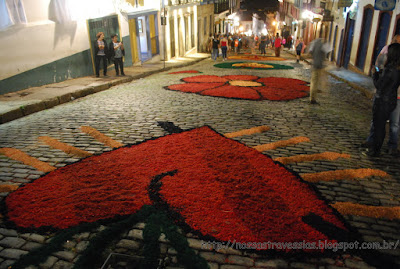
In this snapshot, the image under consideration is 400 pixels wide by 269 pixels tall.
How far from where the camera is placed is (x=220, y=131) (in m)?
5.93

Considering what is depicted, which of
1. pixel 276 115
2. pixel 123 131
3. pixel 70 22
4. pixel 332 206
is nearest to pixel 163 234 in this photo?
pixel 332 206

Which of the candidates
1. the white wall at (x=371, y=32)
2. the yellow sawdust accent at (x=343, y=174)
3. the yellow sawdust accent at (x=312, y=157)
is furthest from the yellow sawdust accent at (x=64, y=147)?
the white wall at (x=371, y=32)

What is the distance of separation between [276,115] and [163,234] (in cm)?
502

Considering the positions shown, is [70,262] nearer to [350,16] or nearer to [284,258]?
[284,258]

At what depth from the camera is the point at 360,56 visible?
16.3 metres

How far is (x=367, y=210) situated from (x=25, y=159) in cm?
484

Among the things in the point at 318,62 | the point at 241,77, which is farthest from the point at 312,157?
the point at 241,77

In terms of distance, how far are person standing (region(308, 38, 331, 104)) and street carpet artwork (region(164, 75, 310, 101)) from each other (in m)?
0.87

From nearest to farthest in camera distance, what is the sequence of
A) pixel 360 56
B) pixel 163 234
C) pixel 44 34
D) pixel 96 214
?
pixel 163 234 → pixel 96 214 → pixel 44 34 → pixel 360 56

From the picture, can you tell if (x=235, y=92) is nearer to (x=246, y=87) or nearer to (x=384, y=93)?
(x=246, y=87)

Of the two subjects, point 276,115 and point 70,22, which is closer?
point 276,115

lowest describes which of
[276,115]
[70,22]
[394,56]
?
[276,115]

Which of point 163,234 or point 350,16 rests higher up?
point 350,16

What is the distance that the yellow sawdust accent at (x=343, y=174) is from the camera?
4.04 m
